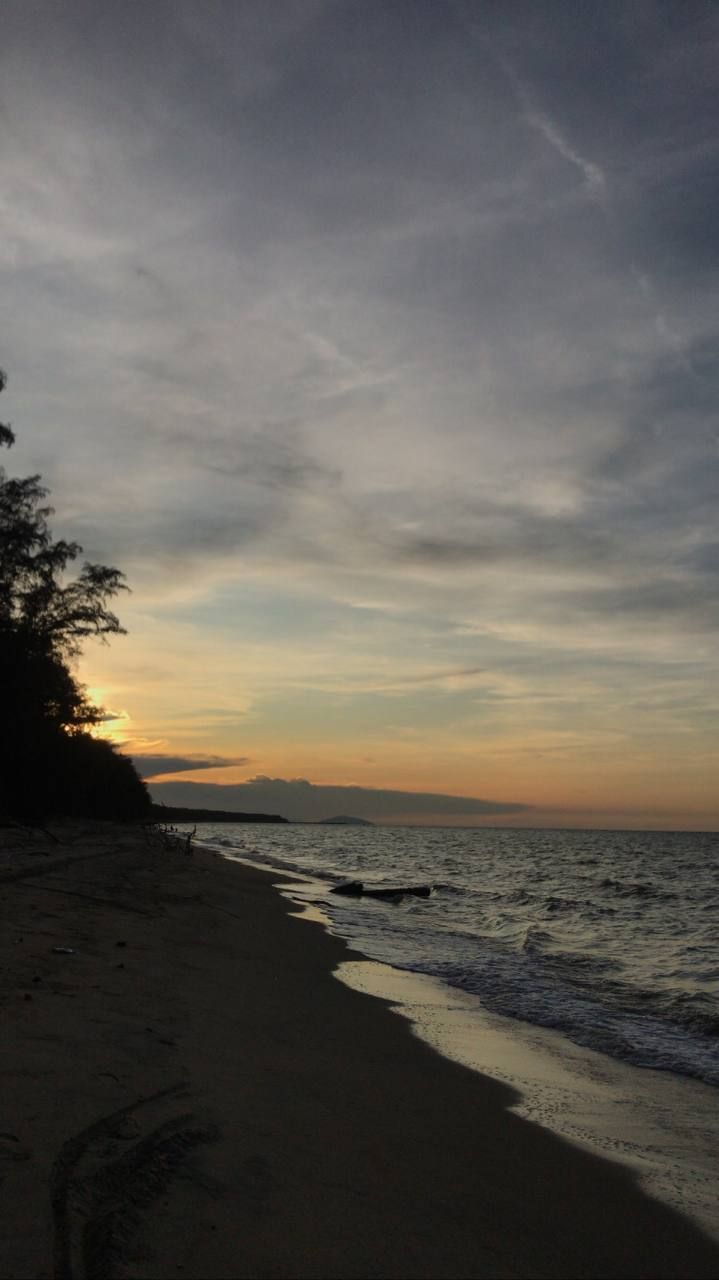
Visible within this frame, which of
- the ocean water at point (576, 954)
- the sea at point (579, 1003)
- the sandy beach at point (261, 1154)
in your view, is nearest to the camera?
the sandy beach at point (261, 1154)

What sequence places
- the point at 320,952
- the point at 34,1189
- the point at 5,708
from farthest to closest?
the point at 5,708, the point at 320,952, the point at 34,1189

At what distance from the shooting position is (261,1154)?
4.61m

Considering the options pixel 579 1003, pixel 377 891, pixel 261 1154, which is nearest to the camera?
→ pixel 261 1154

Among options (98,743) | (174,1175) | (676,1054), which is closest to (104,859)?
(676,1054)

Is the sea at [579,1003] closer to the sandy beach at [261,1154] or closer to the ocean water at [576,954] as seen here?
the ocean water at [576,954]

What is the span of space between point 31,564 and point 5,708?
599 centimetres

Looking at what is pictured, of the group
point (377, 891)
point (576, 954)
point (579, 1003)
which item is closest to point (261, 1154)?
point (579, 1003)

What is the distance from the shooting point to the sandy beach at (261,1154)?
3.58 m

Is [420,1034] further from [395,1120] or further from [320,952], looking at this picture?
[320,952]

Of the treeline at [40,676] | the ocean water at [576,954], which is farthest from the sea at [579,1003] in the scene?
the treeline at [40,676]

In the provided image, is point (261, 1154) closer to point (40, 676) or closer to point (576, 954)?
point (576, 954)

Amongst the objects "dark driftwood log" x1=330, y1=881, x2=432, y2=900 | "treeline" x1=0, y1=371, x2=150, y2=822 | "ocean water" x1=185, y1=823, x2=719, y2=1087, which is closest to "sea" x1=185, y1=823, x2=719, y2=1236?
"ocean water" x1=185, y1=823, x2=719, y2=1087

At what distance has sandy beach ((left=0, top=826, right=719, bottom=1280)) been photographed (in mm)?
3580

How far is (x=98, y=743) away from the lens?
50656 mm
